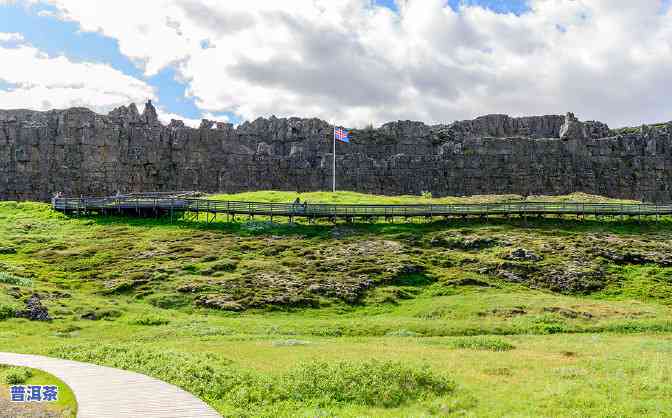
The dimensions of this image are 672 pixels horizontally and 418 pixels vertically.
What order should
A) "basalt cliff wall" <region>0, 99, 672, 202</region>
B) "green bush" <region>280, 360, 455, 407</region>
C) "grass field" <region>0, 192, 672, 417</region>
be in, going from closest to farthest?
"green bush" <region>280, 360, 455, 407</region> → "grass field" <region>0, 192, 672, 417</region> → "basalt cliff wall" <region>0, 99, 672, 202</region>

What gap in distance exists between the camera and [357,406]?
19219 mm

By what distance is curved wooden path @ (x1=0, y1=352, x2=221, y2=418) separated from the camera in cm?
1641

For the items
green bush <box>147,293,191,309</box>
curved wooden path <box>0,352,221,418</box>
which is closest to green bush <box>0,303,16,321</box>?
green bush <box>147,293,191,309</box>

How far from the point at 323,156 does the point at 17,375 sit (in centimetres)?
12837

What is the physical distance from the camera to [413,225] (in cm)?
7012

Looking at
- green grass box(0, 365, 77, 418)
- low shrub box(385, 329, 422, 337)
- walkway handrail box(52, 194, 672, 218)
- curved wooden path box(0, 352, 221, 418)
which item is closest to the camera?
curved wooden path box(0, 352, 221, 418)

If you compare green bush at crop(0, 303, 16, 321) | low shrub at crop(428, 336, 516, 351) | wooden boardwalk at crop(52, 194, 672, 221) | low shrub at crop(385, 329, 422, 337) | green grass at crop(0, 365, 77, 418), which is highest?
wooden boardwalk at crop(52, 194, 672, 221)

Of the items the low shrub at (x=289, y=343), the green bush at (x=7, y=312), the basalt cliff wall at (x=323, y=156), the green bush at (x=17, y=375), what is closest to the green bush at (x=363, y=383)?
the low shrub at (x=289, y=343)

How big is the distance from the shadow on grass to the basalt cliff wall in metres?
62.5

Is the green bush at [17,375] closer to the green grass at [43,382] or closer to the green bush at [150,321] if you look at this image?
the green grass at [43,382]

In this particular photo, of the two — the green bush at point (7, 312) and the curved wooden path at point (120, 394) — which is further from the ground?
the curved wooden path at point (120, 394)

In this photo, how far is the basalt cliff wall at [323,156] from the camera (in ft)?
424

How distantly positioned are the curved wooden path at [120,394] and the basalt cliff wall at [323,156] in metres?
117

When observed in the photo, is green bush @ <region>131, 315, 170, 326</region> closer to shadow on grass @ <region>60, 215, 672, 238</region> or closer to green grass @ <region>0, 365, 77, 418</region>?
green grass @ <region>0, 365, 77, 418</region>
